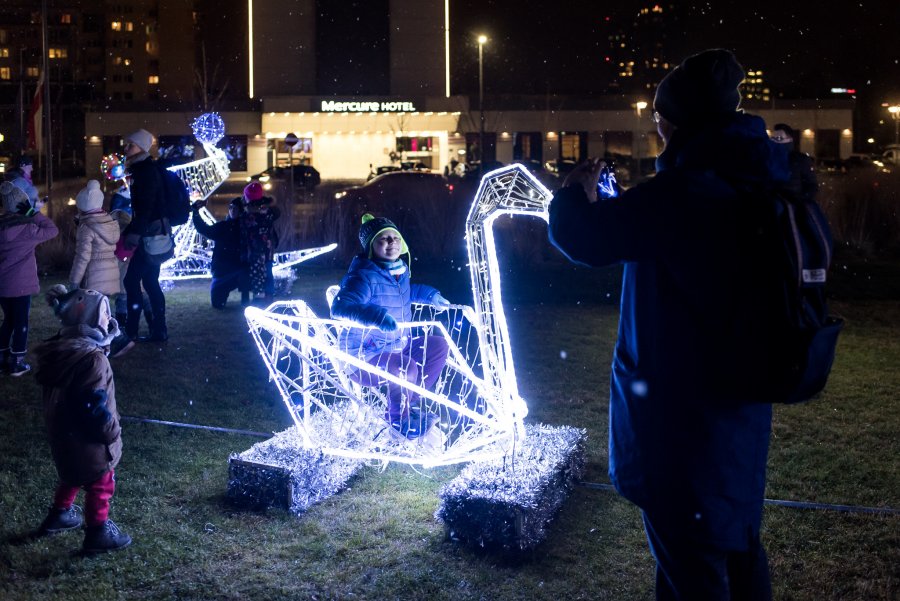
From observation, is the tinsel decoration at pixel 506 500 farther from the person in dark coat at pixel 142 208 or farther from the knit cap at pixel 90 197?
the person in dark coat at pixel 142 208

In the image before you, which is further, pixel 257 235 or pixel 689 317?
pixel 257 235

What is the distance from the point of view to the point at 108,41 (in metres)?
127

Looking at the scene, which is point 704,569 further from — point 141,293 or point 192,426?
point 141,293

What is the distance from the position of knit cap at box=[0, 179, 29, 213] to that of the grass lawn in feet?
4.39

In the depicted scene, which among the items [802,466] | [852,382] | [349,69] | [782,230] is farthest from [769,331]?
[349,69]

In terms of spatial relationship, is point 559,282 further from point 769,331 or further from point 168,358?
point 769,331

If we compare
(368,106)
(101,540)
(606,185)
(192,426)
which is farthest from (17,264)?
(368,106)

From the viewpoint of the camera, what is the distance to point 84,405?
3.98 meters

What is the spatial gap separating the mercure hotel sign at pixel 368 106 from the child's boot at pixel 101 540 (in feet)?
163

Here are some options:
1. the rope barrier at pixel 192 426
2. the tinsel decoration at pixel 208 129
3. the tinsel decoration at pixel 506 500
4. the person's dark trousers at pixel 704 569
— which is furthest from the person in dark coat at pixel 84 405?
the tinsel decoration at pixel 208 129

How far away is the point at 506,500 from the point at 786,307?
2.17 metres

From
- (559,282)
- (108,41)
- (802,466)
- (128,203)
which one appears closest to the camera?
(802,466)

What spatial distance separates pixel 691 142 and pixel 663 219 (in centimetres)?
23

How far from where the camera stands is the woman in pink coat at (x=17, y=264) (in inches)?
278
